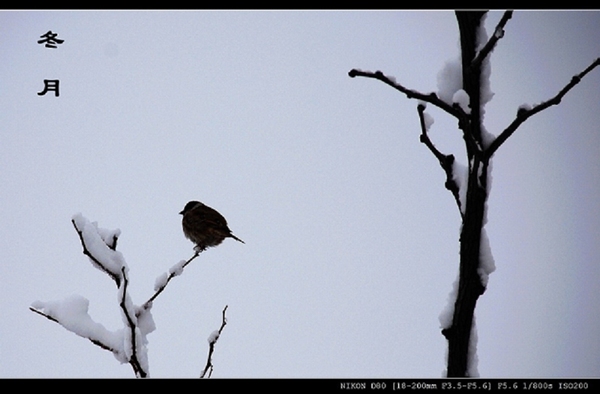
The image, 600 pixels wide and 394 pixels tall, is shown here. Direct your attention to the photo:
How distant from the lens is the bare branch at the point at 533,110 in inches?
72.1

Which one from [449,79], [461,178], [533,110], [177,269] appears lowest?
[177,269]

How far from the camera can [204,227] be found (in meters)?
6.14

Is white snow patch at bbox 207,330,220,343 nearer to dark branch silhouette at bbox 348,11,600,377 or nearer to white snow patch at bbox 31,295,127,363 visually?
white snow patch at bbox 31,295,127,363

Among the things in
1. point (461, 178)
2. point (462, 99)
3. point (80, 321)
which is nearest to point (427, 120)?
point (462, 99)

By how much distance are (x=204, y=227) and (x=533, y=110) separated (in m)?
4.82

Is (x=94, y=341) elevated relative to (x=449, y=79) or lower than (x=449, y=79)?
lower

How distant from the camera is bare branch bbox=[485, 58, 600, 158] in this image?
1.83m

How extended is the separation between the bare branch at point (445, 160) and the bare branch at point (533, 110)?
0.67ft

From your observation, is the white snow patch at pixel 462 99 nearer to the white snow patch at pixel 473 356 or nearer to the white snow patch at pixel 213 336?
the white snow patch at pixel 473 356

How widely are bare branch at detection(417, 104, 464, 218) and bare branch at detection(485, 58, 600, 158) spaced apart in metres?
0.21

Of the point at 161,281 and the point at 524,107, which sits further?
the point at 161,281

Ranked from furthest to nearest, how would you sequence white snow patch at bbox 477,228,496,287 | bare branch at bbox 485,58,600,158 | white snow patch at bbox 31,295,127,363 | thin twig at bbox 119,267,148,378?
1. white snow patch at bbox 31,295,127,363
2. thin twig at bbox 119,267,148,378
3. white snow patch at bbox 477,228,496,287
4. bare branch at bbox 485,58,600,158

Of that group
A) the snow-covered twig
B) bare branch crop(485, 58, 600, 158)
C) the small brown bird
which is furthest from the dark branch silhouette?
the small brown bird

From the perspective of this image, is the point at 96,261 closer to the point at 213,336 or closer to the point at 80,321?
the point at 80,321
